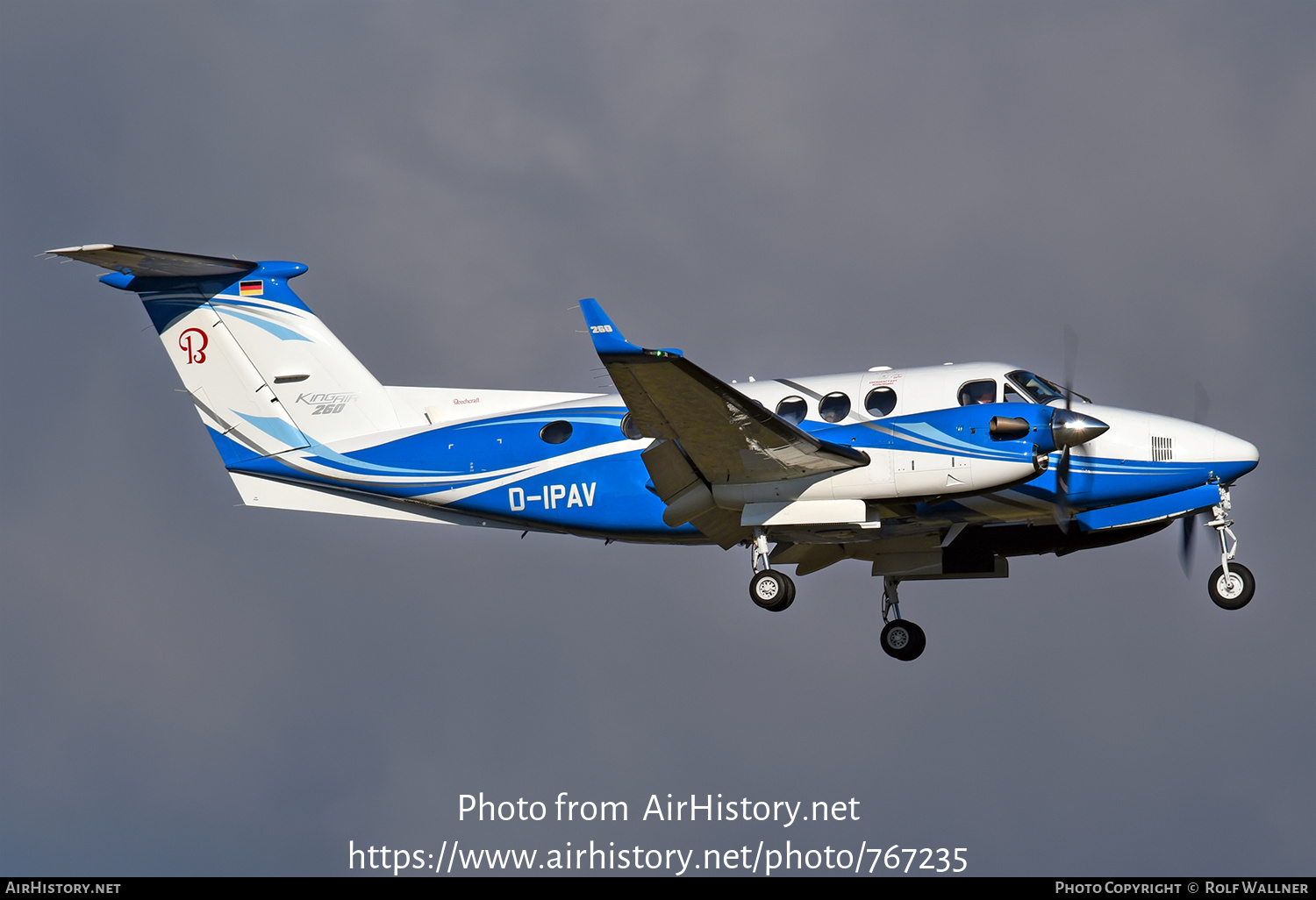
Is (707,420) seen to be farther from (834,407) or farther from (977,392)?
(977,392)

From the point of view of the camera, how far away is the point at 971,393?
16391 mm

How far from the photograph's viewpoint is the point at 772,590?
53.5ft

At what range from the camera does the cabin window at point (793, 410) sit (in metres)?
16.7

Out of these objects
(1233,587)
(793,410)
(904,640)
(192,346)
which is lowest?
(904,640)

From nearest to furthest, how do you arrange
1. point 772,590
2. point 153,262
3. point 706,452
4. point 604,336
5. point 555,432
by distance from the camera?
point 604,336
point 706,452
point 772,590
point 555,432
point 153,262

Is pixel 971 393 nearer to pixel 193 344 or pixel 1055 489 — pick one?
pixel 1055 489

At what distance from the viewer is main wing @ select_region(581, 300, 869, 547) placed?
567 inches

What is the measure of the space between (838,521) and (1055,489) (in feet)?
8.47

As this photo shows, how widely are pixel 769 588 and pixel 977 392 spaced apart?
3.17m

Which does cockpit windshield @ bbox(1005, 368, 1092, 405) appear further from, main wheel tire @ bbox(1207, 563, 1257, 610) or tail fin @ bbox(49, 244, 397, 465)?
tail fin @ bbox(49, 244, 397, 465)

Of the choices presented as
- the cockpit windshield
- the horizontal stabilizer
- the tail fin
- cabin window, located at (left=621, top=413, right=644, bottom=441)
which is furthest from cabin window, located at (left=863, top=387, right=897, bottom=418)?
the horizontal stabilizer

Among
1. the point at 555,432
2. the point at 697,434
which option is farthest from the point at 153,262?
the point at 697,434

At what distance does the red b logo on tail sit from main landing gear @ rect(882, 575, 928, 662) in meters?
9.51

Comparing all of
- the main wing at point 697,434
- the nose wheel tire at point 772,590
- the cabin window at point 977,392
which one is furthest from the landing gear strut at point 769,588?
the cabin window at point 977,392
